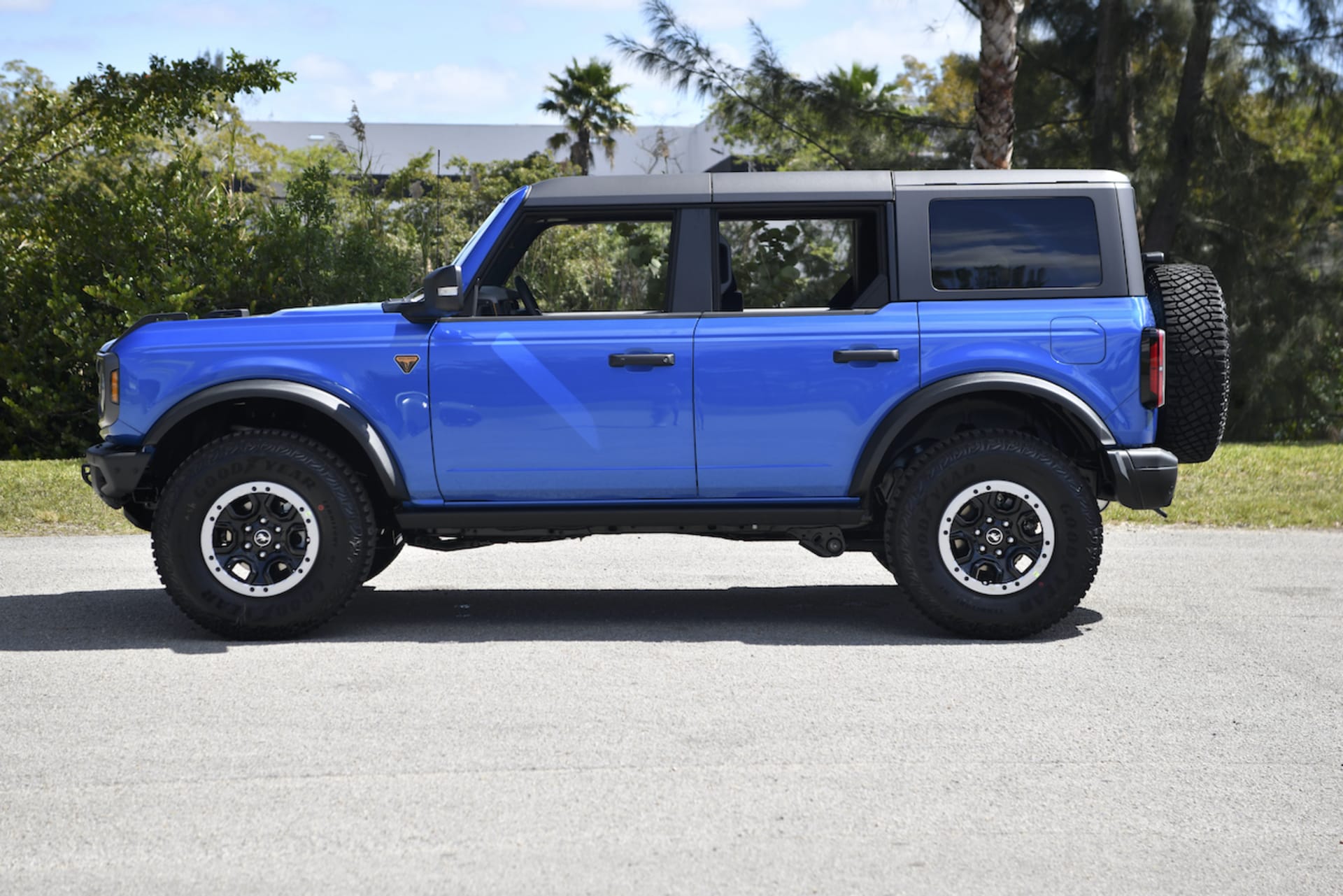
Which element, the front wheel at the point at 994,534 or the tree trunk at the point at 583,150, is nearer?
the front wheel at the point at 994,534

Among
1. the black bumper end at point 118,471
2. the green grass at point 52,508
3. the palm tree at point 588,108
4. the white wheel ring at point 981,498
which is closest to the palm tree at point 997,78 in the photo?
the white wheel ring at point 981,498

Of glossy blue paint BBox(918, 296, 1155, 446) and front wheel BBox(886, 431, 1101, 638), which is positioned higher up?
glossy blue paint BBox(918, 296, 1155, 446)

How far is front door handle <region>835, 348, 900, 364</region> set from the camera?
5.91 m

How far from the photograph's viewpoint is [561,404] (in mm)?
5957

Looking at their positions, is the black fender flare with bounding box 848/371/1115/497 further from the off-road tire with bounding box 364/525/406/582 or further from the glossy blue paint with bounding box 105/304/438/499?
the off-road tire with bounding box 364/525/406/582

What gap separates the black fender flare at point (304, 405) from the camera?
19.3ft

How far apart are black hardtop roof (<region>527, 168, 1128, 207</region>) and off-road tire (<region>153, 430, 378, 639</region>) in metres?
1.53

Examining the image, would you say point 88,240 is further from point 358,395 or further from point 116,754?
point 116,754

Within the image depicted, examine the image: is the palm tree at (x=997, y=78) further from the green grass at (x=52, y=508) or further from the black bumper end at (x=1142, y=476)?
the green grass at (x=52, y=508)

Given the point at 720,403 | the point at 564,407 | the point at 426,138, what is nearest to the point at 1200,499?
the point at 720,403

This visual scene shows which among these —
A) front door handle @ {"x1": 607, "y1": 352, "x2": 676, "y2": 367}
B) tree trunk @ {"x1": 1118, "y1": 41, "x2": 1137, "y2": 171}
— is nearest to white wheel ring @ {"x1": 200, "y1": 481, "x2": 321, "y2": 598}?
front door handle @ {"x1": 607, "y1": 352, "x2": 676, "y2": 367}

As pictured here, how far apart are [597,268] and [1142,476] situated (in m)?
2.67

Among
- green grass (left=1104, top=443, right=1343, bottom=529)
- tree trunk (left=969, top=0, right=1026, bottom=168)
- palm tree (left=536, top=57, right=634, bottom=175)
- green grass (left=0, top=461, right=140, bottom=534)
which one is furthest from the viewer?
palm tree (left=536, top=57, right=634, bottom=175)

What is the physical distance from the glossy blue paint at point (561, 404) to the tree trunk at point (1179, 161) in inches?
470
